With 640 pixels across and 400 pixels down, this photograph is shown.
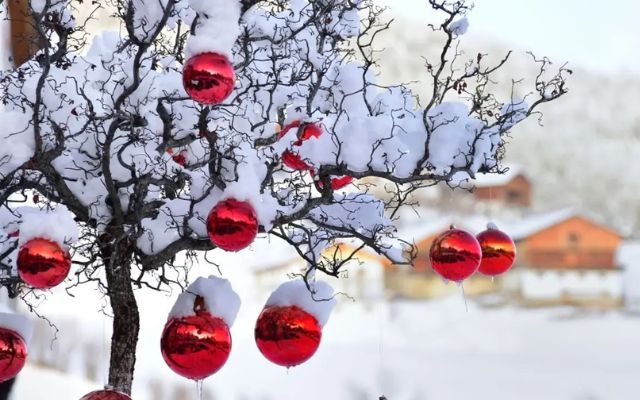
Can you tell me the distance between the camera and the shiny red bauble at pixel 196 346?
48.2 inches

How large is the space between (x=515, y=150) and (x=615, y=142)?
1.72 ft

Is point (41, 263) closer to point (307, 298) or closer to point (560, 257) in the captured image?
point (307, 298)

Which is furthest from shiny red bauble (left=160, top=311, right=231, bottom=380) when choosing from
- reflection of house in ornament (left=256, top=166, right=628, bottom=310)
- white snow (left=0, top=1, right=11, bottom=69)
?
reflection of house in ornament (left=256, top=166, right=628, bottom=310)

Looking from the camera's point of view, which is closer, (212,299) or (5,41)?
(212,299)

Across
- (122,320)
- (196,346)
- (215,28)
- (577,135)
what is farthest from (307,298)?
(577,135)

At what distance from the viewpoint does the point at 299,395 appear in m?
3.79

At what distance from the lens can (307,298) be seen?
52.6 inches

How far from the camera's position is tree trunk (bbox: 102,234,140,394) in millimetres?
1391

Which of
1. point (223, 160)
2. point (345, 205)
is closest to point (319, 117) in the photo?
point (345, 205)

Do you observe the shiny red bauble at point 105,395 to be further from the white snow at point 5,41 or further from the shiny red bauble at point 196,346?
the white snow at point 5,41

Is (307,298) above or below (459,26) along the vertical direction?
below

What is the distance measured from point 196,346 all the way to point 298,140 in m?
0.41

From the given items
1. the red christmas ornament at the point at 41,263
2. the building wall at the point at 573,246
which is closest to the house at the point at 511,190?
the building wall at the point at 573,246

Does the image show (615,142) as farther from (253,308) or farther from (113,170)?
(113,170)
